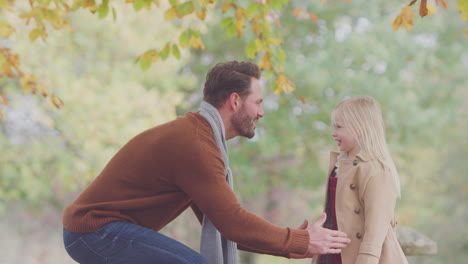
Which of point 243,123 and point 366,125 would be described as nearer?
point 366,125

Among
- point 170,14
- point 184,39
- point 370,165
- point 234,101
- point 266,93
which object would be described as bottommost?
point 370,165

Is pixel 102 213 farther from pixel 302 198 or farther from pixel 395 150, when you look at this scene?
pixel 302 198

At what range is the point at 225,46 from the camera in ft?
39.4

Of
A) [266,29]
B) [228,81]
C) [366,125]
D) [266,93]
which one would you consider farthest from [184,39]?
[266,93]

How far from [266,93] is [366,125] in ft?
27.3

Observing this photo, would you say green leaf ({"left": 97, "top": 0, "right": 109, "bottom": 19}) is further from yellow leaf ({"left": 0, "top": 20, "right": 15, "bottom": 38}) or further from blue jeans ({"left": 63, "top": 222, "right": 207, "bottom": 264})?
blue jeans ({"left": 63, "top": 222, "right": 207, "bottom": 264})

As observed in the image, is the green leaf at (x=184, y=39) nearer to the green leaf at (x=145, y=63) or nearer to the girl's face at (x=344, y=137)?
the green leaf at (x=145, y=63)

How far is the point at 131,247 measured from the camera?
312 cm

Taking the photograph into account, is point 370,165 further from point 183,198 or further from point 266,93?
point 266,93

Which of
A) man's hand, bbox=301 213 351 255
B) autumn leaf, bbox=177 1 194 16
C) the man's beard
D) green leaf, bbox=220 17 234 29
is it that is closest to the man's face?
the man's beard

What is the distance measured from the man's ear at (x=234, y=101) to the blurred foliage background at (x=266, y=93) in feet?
20.1

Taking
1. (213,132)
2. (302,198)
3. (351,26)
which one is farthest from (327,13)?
(213,132)

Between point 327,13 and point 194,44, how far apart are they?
787cm

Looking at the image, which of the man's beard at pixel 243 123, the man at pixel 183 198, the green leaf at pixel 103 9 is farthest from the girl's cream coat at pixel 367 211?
the green leaf at pixel 103 9
